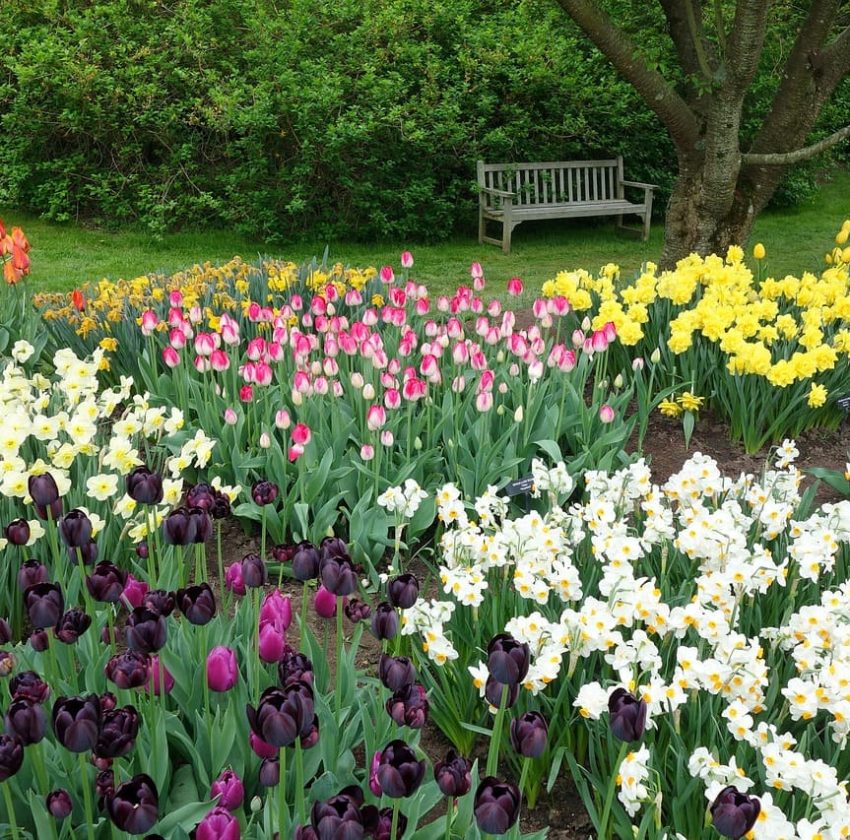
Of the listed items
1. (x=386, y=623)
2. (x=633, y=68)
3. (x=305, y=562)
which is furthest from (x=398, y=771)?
(x=633, y=68)

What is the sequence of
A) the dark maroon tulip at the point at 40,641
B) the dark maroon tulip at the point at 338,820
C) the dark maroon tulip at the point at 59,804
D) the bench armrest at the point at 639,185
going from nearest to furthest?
the dark maroon tulip at the point at 338,820
the dark maroon tulip at the point at 59,804
the dark maroon tulip at the point at 40,641
the bench armrest at the point at 639,185

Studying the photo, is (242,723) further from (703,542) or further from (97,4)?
(97,4)

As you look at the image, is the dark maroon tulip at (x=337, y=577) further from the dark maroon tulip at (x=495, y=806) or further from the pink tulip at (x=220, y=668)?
the dark maroon tulip at (x=495, y=806)

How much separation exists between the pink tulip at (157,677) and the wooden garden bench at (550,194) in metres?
8.06

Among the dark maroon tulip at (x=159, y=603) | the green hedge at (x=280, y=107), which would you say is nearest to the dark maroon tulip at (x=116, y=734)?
the dark maroon tulip at (x=159, y=603)

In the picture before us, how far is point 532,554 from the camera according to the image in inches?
87.0

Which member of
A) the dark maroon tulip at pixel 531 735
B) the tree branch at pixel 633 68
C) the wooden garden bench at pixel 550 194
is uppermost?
the tree branch at pixel 633 68

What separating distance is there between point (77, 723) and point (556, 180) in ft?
33.9

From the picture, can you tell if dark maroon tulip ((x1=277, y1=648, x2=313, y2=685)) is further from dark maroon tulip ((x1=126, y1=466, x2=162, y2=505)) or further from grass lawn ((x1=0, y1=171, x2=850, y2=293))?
grass lawn ((x1=0, y1=171, x2=850, y2=293))

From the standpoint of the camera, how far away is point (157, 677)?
1.98 metres

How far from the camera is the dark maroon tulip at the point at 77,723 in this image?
4.35 feet

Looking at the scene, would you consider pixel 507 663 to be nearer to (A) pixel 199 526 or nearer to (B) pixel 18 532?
(A) pixel 199 526

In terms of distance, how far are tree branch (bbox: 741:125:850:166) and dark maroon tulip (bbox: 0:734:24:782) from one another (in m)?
5.95

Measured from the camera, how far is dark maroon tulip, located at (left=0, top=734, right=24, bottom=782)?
1.30m
